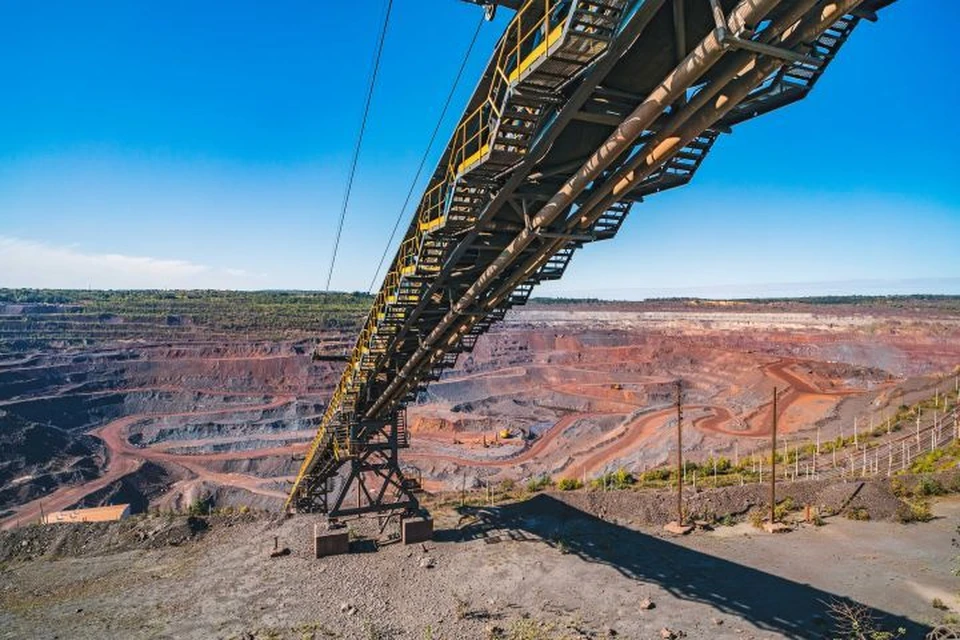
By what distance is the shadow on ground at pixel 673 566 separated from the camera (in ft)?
38.0

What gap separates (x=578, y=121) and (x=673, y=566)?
511 inches

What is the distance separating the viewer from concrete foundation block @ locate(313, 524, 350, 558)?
15.3 metres

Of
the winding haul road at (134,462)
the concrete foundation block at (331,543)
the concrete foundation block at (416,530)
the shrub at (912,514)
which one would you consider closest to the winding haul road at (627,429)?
the winding haul road at (134,462)

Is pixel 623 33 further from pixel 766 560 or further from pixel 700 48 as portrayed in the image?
pixel 766 560

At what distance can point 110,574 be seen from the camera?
14.9 m

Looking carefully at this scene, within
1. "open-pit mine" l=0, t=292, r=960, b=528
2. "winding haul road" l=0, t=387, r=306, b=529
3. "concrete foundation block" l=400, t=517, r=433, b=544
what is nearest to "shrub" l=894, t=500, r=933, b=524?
"concrete foundation block" l=400, t=517, r=433, b=544

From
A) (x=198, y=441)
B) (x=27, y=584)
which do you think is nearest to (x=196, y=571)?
(x=27, y=584)

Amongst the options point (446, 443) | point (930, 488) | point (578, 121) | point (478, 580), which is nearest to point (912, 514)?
point (930, 488)

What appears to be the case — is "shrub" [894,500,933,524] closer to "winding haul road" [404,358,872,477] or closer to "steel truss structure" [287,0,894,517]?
"steel truss structure" [287,0,894,517]

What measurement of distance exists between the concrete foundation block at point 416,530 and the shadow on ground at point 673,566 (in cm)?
51

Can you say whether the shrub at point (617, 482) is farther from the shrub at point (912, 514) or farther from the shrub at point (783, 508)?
the shrub at point (912, 514)

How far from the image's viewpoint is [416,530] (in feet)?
52.9

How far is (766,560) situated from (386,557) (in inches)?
435

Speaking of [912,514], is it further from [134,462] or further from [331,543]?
[134,462]
